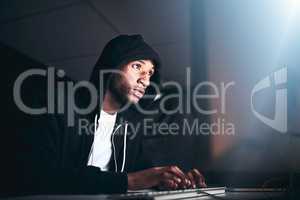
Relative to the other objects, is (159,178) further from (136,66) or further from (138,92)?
(136,66)

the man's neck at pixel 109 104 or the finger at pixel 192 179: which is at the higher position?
the man's neck at pixel 109 104

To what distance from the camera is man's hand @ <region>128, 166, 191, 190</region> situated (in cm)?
154

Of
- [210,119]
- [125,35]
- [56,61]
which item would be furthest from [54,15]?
[210,119]

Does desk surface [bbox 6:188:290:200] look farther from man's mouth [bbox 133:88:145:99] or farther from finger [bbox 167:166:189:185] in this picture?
man's mouth [bbox 133:88:145:99]

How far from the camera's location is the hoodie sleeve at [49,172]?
1.52 meters

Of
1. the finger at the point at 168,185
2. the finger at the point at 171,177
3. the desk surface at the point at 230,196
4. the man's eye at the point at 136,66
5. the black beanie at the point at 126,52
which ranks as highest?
the black beanie at the point at 126,52

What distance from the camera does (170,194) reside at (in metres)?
1.49

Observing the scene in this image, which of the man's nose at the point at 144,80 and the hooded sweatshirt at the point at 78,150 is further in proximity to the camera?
the man's nose at the point at 144,80

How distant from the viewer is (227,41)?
1.64 m

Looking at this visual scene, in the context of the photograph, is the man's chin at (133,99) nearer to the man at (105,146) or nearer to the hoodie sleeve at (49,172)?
the man at (105,146)

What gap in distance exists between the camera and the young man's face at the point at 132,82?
1622mm

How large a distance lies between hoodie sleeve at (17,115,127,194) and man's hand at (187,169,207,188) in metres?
0.29

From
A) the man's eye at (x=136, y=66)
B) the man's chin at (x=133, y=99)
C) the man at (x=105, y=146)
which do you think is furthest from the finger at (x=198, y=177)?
the man's eye at (x=136, y=66)

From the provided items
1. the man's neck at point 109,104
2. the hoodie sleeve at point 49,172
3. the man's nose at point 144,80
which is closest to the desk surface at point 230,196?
the hoodie sleeve at point 49,172
